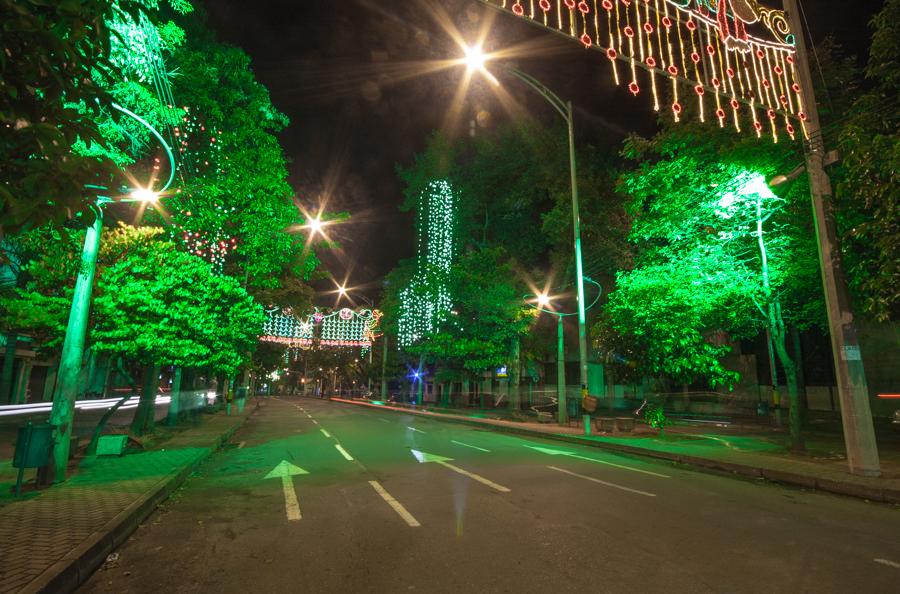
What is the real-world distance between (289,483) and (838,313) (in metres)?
11.4

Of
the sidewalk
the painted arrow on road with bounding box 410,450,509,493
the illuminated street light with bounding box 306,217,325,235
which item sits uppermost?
the illuminated street light with bounding box 306,217,325,235

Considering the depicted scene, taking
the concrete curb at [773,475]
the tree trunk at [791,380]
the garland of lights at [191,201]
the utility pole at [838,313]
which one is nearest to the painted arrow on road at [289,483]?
the garland of lights at [191,201]

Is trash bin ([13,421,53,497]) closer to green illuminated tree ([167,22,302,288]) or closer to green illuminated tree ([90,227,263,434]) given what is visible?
green illuminated tree ([90,227,263,434])

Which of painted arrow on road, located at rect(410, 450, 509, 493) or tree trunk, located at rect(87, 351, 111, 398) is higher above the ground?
tree trunk, located at rect(87, 351, 111, 398)

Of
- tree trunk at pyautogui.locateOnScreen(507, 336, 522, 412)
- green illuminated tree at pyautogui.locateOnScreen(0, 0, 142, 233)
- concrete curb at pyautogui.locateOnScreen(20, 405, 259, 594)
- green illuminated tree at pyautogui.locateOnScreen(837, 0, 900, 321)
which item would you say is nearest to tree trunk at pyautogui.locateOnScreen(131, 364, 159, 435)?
concrete curb at pyautogui.locateOnScreen(20, 405, 259, 594)

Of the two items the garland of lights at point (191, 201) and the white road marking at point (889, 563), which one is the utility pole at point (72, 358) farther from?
the white road marking at point (889, 563)

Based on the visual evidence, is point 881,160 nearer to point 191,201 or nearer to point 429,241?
point 191,201

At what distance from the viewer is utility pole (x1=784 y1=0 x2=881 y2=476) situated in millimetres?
9375

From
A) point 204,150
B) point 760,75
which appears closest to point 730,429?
point 760,75

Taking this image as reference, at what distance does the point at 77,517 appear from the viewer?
5914mm

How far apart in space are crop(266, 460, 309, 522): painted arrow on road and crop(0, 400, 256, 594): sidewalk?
5.78ft

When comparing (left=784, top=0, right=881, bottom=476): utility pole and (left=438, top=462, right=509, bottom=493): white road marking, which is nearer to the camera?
(left=438, top=462, right=509, bottom=493): white road marking

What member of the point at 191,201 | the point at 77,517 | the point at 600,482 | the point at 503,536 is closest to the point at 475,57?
the point at 191,201

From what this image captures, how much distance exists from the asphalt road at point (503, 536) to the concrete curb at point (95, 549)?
17 centimetres
